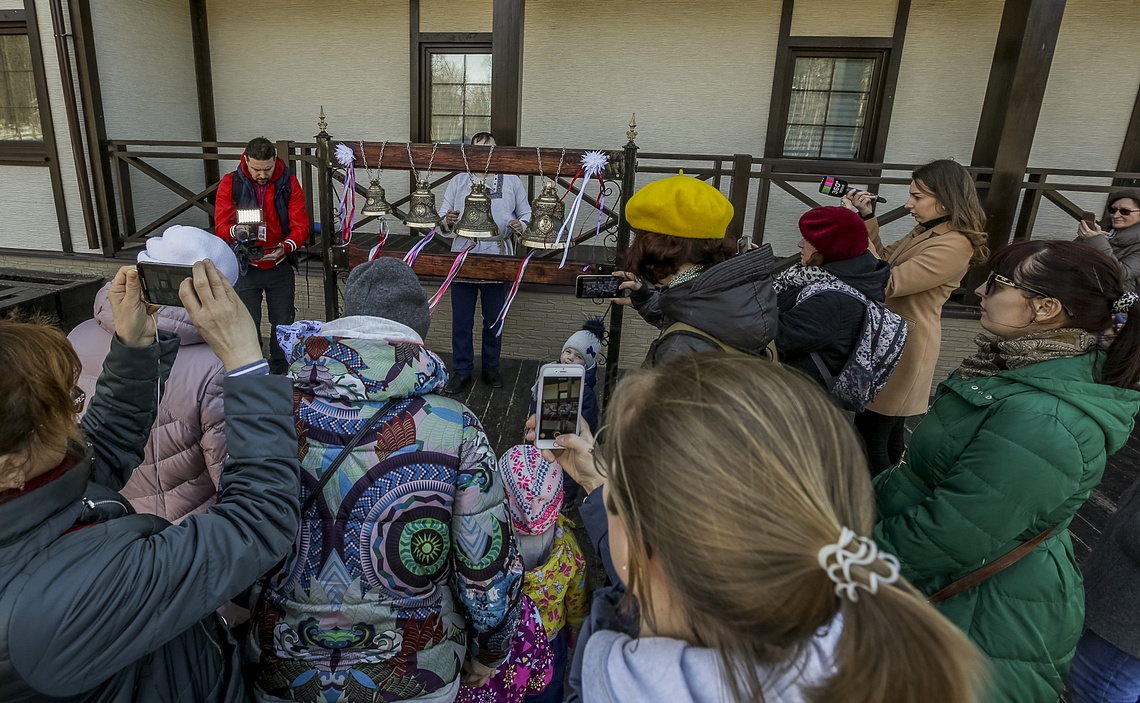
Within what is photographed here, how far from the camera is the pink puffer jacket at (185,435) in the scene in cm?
189

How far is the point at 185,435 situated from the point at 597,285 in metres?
1.71

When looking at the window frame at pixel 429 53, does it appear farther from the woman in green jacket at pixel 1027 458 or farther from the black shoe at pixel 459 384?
the woman in green jacket at pixel 1027 458

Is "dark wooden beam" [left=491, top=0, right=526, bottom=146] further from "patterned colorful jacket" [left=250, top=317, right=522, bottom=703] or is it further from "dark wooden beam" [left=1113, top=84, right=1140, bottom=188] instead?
"dark wooden beam" [left=1113, top=84, right=1140, bottom=188]

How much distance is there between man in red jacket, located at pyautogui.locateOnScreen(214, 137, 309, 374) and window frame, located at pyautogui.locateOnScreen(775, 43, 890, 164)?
4.63 meters

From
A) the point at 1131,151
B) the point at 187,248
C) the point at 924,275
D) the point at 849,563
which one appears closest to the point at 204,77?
the point at 187,248

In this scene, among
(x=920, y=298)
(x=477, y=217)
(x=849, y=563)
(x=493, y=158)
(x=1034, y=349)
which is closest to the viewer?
(x=849, y=563)

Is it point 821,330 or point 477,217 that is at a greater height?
point 477,217

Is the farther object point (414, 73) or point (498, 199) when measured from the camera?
point (414, 73)

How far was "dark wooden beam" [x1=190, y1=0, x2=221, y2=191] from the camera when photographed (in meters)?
6.83

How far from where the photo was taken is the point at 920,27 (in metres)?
5.99

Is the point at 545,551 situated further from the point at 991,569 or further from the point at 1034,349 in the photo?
the point at 1034,349

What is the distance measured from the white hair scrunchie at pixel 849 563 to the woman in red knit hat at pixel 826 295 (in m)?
1.74

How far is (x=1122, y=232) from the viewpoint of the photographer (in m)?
4.55

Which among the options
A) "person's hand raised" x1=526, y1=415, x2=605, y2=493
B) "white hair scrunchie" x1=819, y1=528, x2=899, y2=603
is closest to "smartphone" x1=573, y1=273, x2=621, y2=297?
"person's hand raised" x1=526, y1=415, x2=605, y2=493
